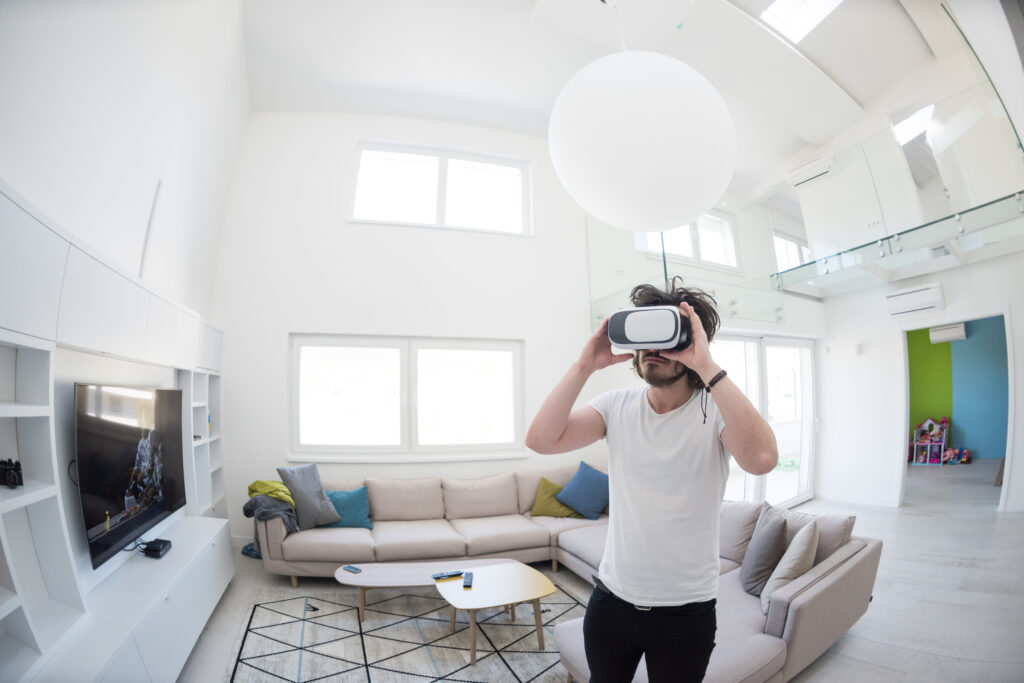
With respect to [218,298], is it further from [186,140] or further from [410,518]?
[410,518]

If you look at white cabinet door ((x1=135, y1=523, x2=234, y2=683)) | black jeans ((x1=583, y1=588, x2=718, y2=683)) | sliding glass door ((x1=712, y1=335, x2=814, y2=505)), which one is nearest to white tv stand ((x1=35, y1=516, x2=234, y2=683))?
white cabinet door ((x1=135, y1=523, x2=234, y2=683))

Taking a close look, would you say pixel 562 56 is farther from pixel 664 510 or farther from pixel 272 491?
pixel 272 491

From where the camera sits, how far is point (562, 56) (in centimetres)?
318

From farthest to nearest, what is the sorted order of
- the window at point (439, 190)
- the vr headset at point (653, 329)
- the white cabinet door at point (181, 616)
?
the window at point (439, 190)
the white cabinet door at point (181, 616)
the vr headset at point (653, 329)

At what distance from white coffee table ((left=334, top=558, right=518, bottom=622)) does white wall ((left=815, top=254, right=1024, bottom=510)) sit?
8.57ft

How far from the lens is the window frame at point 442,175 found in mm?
3941

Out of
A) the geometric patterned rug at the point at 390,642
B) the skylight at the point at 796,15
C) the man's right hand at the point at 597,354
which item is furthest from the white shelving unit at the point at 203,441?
the skylight at the point at 796,15

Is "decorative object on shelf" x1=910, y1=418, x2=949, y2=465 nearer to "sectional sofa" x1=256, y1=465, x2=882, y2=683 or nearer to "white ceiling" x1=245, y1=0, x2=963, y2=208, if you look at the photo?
"sectional sofa" x1=256, y1=465, x2=882, y2=683

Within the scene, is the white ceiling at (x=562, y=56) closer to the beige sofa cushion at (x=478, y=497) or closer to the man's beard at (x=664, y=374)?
the man's beard at (x=664, y=374)

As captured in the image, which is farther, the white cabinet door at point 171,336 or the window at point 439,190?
the window at point 439,190

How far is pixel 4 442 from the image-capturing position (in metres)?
1.35

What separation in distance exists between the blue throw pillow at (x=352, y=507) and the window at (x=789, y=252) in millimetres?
3521

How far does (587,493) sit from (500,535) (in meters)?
0.85

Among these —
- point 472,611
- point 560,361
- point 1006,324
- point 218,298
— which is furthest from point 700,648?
point 218,298
